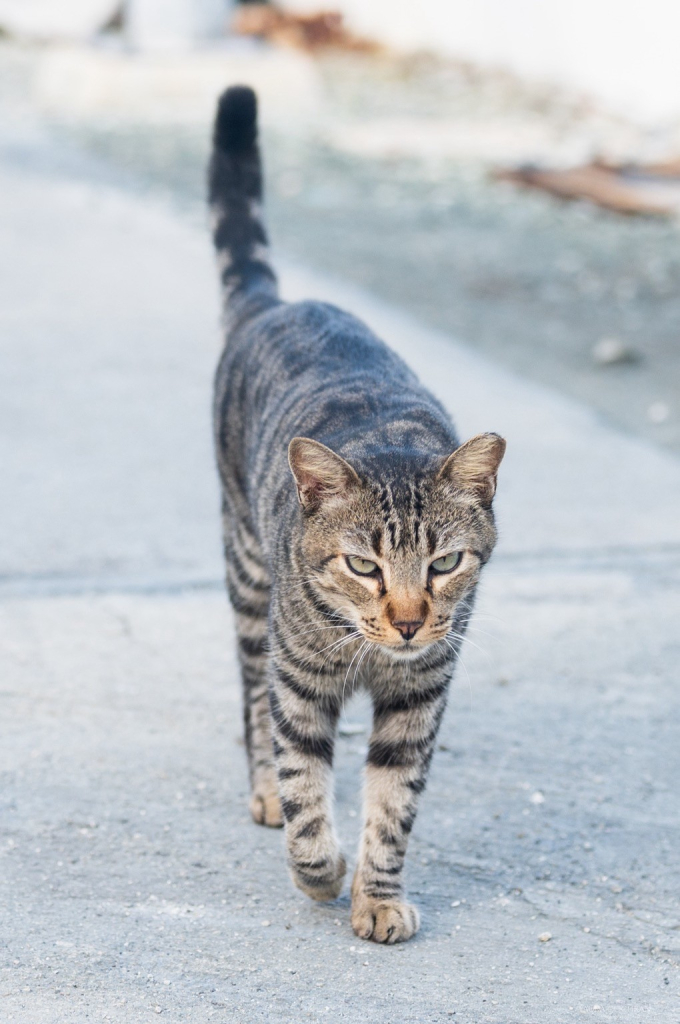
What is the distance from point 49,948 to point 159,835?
1.52 ft

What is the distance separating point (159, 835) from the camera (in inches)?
114

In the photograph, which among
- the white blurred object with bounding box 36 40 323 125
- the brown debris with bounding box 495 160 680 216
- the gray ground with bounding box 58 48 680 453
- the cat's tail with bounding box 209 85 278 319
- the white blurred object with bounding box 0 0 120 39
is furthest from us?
the white blurred object with bounding box 0 0 120 39

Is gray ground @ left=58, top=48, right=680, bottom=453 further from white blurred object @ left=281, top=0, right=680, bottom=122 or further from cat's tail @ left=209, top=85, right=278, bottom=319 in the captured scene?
cat's tail @ left=209, top=85, right=278, bottom=319

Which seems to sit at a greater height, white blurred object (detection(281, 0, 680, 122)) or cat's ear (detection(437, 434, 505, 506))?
cat's ear (detection(437, 434, 505, 506))

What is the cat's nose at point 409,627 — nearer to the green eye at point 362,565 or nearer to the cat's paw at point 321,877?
the green eye at point 362,565

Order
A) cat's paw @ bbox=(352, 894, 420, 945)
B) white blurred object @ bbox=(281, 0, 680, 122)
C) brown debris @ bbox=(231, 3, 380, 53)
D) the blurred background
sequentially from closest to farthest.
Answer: cat's paw @ bbox=(352, 894, 420, 945) → the blurred background → white blurred object @ bbox=(281, 0, 680, 122) → brown debris @ bbox=(231, 3, 380, 53)

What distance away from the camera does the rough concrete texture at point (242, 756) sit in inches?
97.6

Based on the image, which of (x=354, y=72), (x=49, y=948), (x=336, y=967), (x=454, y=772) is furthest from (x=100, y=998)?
(x=354, y=72)

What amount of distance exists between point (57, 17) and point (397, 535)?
1622 centimetres

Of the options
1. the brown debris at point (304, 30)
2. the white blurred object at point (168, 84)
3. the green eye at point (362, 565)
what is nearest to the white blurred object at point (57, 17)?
the brown debris at point (304, 30)

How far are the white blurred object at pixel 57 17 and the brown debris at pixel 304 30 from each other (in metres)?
1.80

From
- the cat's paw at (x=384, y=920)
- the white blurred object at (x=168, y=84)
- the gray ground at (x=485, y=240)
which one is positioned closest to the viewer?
the cat's paw at (x=384, y=920)

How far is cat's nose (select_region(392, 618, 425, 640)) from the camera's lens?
2.47 meters

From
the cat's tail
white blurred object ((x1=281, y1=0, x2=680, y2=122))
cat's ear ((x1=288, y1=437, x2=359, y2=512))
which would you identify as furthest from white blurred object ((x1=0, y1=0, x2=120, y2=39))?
cat's ear ((x1=288, y1=437, x2=359, y2=512))
